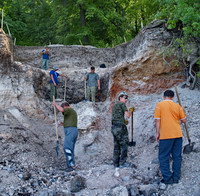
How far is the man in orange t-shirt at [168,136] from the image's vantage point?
5.36 m

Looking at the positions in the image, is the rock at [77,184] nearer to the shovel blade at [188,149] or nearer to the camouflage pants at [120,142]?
the camouflage pants at [120,142]

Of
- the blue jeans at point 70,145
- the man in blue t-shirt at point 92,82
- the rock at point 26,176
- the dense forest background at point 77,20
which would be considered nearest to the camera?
the rock at point 26,176

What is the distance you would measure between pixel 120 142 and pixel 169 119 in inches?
63.0

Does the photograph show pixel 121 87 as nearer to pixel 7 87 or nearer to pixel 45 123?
pixel 45 123

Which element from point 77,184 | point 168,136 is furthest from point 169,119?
point 77,184

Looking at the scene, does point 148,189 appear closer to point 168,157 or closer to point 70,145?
point 168,157

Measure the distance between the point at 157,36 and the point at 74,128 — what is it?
5.73 m

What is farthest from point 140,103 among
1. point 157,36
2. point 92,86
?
point 157,36

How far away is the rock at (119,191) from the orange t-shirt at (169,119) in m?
1.21

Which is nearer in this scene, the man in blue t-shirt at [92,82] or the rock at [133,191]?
the rock at [133,191]

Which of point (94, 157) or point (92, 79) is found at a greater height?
point (92, 79)

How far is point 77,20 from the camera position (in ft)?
74.6

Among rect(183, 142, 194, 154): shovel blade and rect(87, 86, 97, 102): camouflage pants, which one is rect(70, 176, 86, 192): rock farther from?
rect(87, 86, 97, 102): camouflage pants

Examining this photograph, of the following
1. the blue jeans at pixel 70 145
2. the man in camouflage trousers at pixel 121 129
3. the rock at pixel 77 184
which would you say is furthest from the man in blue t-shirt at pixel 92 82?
the rock at pixel 77 184
